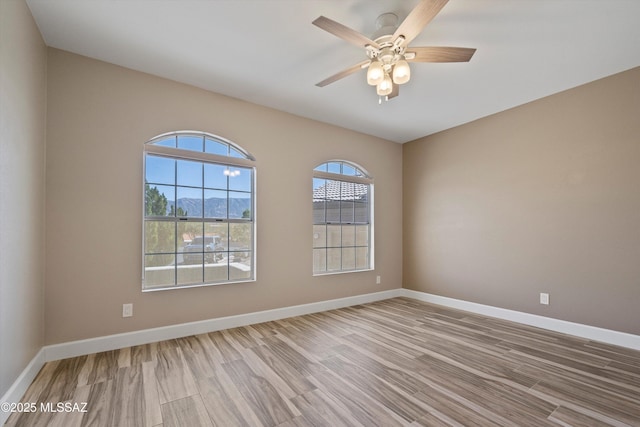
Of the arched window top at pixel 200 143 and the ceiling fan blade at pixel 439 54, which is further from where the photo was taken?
the arched window top at pixel 200 143

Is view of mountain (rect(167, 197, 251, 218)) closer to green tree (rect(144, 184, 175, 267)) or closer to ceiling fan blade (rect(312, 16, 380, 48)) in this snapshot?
green tree (rect(144, 184, 175, 267))

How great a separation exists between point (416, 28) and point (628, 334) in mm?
3718

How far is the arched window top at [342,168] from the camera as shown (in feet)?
14.8

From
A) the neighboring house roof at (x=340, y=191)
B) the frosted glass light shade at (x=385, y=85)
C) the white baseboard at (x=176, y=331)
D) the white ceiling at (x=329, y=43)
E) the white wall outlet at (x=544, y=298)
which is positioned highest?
the white ceiling at (x=329, y=43)

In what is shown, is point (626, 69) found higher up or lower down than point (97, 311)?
higher up

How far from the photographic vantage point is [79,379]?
7.49 ft

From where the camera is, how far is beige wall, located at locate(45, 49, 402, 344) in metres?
2.66

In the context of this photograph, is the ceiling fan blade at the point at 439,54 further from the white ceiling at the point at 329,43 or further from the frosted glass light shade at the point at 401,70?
the white ceiling at the point at 329,43

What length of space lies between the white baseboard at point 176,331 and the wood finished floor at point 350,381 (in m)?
0.09

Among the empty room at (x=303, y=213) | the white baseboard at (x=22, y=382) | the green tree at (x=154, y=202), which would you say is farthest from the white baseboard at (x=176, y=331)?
the green tree at (x=154, y=202)

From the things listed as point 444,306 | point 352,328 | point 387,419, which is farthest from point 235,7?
point 444,306

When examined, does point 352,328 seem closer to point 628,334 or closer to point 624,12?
point 628,334

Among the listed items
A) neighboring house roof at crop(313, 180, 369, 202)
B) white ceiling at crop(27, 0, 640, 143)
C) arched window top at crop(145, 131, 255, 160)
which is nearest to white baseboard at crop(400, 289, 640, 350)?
neighboring house roof at crop(313, 180, 369, 202)

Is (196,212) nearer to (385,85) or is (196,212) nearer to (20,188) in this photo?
(20,188)
